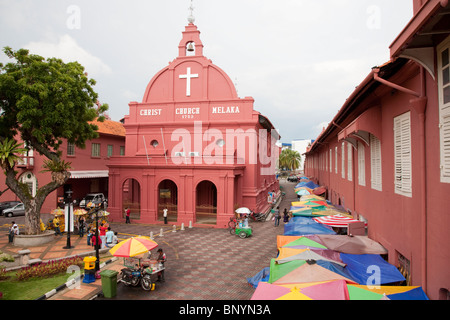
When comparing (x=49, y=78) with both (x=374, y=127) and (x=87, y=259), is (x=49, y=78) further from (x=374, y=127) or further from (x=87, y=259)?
(x=374, y=127)

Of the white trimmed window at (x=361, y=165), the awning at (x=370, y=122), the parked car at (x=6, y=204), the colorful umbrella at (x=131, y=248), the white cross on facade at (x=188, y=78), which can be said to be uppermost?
the white cross on facade at (x=188, y=78)

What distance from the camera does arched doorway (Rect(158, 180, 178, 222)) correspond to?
24812 millimetres

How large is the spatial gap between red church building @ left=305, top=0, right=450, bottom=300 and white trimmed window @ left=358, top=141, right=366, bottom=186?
1.26 meters

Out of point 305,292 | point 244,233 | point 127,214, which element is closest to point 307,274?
point 305,292

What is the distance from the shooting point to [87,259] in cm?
1133

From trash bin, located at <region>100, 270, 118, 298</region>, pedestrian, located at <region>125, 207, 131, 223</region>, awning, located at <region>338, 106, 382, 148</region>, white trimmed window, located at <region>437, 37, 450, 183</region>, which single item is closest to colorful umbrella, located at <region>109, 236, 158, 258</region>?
trash bin, located at <region>100, 270, 118, 298</region>

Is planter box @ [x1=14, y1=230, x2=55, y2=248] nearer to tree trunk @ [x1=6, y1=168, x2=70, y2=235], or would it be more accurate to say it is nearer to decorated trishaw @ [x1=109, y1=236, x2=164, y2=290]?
tree trunk @ [x1=6, y1=168, x2=70, y2=235]

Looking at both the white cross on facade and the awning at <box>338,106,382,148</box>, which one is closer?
the awning at <box>338,106,382,148</box>

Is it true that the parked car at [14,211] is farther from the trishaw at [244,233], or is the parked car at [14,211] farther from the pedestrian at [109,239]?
the trishaw at [244,233]

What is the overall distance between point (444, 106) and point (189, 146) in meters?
23.0

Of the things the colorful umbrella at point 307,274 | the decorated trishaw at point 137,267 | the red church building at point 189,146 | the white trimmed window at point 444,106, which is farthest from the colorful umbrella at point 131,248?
the red church building at point 189,146

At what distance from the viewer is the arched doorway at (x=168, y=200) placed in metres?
24.8

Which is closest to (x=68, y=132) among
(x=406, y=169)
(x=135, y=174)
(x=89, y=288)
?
(x=135, y=174)

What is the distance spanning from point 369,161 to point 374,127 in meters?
2.46
